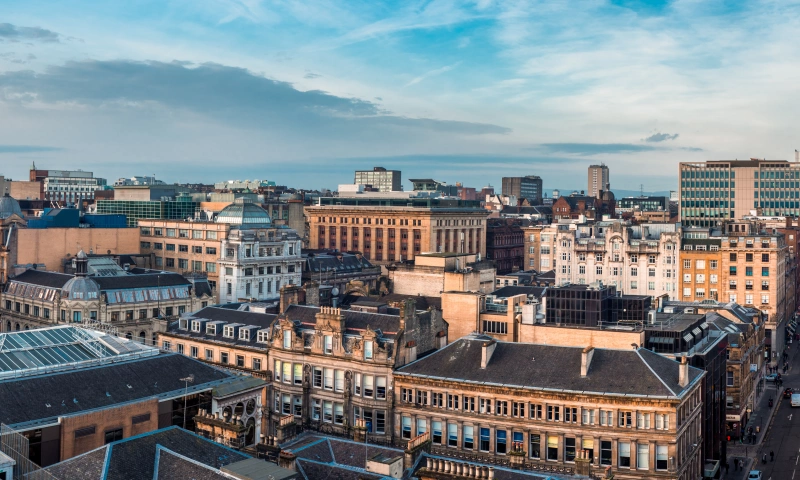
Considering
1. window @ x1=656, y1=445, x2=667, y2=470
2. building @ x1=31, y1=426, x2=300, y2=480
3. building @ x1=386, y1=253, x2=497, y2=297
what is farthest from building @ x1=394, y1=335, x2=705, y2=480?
building @ x1=386, y1=253, x2=497, y2=297

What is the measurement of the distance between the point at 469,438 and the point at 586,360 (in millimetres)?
14330

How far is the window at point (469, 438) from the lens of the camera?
275 ft

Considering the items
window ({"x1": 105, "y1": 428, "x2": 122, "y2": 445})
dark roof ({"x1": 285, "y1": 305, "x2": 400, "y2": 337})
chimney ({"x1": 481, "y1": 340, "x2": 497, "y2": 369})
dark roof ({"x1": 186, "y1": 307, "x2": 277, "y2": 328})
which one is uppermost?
dark roof ({"x1": 285, "y1": 305, "x2": 400, "y2": 337})

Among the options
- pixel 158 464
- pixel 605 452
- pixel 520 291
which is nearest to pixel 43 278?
pixel 520 291

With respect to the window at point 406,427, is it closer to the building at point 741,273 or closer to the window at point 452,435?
the window at point 452,435

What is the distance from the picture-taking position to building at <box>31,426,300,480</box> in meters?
48.6

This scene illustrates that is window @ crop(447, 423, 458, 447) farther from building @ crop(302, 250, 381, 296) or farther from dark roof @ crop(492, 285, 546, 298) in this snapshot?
building @ crop(302, 250, 381, 296)

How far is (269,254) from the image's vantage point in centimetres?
17112

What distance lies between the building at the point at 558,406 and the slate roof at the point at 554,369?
0.11 metres

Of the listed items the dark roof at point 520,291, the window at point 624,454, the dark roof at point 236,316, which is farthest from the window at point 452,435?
the dark roof at point 520,291

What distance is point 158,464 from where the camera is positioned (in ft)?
167

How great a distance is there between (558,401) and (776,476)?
3660 centimetres

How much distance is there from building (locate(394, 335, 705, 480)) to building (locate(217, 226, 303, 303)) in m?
81.9

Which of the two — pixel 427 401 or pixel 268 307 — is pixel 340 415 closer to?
pixel 427 401
